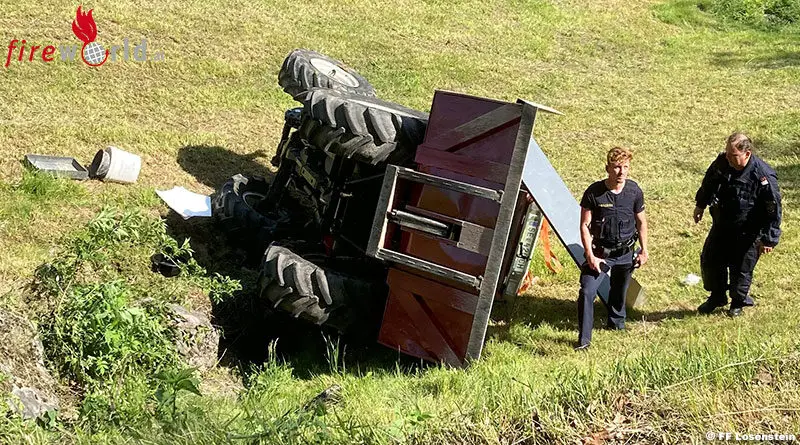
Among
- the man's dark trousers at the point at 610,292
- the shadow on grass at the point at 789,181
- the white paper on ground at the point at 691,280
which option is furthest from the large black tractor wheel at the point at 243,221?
the shadow on grass at the point at 789,181

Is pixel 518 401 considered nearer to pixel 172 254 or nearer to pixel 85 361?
pixel 85 361

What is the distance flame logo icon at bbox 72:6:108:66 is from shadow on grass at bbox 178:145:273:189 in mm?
2800

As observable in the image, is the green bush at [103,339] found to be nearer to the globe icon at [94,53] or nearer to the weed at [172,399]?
→ the weed at [172,399]

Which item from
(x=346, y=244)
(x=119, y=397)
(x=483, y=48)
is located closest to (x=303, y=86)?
(x=346, y=244)

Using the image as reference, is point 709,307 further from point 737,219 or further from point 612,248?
point 612,248

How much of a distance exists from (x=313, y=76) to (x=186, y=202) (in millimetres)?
1718

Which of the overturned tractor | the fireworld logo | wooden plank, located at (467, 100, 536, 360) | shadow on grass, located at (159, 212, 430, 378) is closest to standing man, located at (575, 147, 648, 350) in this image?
the overturned tractor

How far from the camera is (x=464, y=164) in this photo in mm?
5613

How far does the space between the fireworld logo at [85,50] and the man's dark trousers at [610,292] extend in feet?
26.0

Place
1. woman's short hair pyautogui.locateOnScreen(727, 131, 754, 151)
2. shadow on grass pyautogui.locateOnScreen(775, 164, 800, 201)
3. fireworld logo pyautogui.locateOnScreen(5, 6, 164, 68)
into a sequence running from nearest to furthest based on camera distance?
woman's short hair pyautogui.locateOnScreen(727, 131, 754, 151) < shadow on grass pyautogui.locateOnScreen(775, 164, 800, 201) < fireworld logo pyautogui.locateOnScreen(5, 6, 164, 68)

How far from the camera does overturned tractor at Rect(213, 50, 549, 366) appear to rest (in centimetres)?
548

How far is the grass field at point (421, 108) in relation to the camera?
373 centimetres

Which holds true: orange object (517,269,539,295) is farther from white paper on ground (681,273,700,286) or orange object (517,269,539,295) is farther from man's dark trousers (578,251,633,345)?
white paper on ground (681,273,700,286)

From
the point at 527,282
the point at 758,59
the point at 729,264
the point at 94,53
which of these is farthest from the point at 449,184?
the point at 758,59
